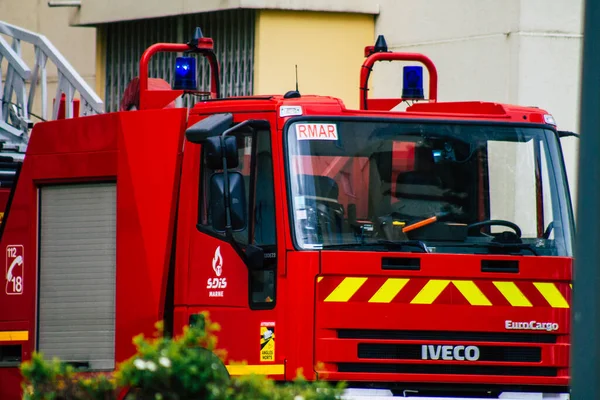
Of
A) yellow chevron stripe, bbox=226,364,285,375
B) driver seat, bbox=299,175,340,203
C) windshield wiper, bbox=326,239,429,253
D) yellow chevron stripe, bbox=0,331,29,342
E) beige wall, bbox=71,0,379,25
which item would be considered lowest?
yellow chevron stripe, bbox=226,364,285,375

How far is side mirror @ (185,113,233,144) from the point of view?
7199 millimetres

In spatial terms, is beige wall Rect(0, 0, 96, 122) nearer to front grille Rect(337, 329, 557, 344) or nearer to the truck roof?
the truck roof

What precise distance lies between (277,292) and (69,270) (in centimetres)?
183

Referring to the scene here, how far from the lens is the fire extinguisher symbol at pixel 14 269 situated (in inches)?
337

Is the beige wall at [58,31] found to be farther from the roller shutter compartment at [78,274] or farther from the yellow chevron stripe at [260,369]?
the yellow chevron stripe at [260,369]

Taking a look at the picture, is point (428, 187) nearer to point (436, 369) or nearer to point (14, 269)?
point (436, 369)

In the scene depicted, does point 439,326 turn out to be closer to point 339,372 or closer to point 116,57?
point 339,372

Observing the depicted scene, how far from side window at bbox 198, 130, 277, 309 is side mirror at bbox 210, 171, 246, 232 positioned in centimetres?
6

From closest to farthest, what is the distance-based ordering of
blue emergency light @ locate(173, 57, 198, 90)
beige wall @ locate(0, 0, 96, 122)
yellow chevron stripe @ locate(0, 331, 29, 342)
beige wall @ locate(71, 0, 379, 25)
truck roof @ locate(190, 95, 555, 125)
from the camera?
truck roof @ locate(190, 95, 555, 125) → yellow chevron stripe @ locate(0, 331, 29, 342) → blue emergency light @ locate(173, 57, 198, 90) → beige wall @ locate(71, 0, 379, 25) → beige wall @ locate(0, 0, 96, 122)

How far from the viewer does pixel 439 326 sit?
23.8 feet

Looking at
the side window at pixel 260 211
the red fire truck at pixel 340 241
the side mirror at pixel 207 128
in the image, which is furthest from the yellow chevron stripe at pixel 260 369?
the side mirror at pixel 207 128

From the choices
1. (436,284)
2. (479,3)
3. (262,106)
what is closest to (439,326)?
(436,284)

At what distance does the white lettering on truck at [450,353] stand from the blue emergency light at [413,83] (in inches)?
102

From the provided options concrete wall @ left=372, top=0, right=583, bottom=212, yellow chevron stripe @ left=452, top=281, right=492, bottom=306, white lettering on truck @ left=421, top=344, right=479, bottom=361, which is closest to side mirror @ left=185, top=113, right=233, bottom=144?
yellow chevron stripe @ left=452, top=281, right=492, bottom=306
